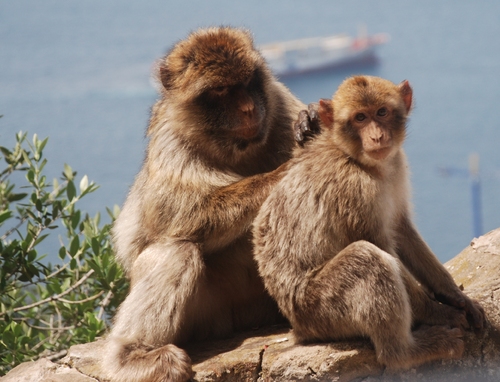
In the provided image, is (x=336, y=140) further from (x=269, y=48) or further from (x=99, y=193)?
(x=99, y=193)

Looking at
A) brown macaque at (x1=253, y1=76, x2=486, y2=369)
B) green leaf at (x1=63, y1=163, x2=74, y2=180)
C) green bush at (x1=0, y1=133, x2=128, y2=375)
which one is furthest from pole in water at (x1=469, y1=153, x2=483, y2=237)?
brown macaque at (x1=253, y1=76, x2=486, y2=369)

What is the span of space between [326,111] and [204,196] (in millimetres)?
873

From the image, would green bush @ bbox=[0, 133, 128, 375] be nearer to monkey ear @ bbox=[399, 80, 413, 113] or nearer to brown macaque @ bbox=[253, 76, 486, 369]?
brown macaque @ bbox=[253, 76, 486, 369]

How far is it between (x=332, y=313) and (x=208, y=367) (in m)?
0.74

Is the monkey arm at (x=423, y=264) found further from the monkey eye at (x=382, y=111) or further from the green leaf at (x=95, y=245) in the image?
the green leaf at (x=95, y=245)

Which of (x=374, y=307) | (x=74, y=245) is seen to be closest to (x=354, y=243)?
(x=374, y=307)

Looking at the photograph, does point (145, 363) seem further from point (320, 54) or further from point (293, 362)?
point (320, 54)

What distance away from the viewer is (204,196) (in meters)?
4.25

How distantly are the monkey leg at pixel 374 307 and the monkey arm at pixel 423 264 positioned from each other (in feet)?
1.23

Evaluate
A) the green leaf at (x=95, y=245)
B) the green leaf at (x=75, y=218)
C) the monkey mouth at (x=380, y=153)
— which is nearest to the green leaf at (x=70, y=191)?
the green leaf at (x=75, y=218)

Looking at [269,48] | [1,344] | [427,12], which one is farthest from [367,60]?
[1,344]

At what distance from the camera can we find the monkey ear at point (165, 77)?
4.51m

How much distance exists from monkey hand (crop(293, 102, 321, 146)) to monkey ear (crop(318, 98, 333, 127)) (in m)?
0.25

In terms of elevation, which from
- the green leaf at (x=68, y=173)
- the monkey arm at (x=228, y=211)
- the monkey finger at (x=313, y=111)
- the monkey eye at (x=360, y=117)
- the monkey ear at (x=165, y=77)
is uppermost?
the monkey ear at (x=165, y=77)
